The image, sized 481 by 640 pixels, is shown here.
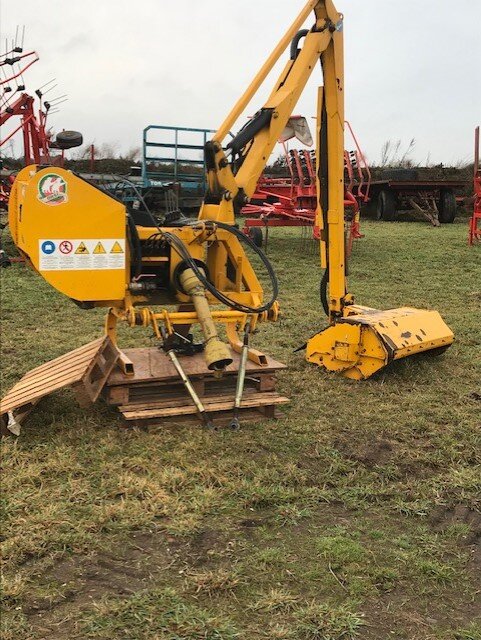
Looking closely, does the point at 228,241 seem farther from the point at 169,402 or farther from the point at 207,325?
the point at 169,402

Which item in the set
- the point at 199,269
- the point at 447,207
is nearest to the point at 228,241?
the point at 199,269

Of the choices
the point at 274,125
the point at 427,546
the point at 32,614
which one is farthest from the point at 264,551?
the point at 274,125

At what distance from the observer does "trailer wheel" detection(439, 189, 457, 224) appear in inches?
722

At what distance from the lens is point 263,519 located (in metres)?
3.08

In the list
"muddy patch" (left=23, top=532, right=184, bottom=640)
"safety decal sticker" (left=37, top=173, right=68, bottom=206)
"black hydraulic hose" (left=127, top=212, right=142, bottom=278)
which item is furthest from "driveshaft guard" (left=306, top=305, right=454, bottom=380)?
"muddy patch" (left=23, top=532, right=184, bottom=640)

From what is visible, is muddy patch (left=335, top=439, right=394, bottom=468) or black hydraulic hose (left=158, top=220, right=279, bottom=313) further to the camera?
black hydraulic hose (left=158, top=220, right=279, bottom=313)

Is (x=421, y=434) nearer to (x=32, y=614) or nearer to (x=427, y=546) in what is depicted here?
(x=427, y=546)

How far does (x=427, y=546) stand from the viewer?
2.85 metres

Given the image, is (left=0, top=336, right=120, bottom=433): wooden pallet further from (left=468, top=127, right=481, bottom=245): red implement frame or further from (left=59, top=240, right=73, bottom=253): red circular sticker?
(left=468, top=127, right=481, bottom=245): red implement frame

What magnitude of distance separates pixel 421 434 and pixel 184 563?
2.06 meters

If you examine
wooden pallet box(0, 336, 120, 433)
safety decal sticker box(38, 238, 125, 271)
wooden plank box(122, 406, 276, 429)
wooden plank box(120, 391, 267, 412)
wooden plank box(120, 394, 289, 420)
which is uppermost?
safety decal sticker box(38, 238, 125, 271)

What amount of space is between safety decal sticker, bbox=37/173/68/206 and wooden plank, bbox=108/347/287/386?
119 cm

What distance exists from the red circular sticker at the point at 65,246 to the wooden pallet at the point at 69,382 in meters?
0.71

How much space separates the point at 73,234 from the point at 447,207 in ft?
53.1
